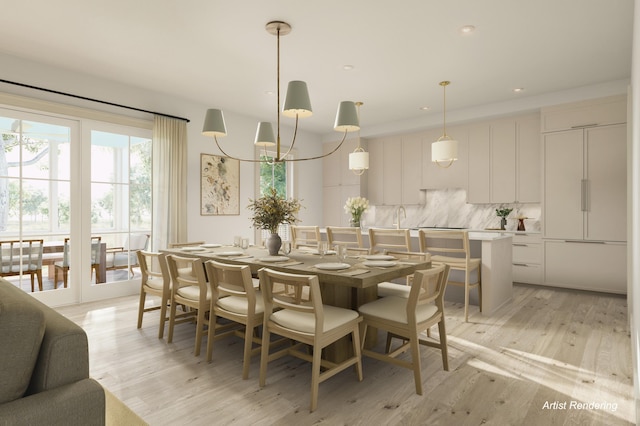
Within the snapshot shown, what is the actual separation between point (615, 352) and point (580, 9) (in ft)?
8.77

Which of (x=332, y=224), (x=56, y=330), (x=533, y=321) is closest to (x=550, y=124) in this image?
(x=533, y=321)

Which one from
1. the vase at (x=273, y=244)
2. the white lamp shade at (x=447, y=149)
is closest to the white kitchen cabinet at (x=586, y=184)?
the white lamp shade at (x=447, y=149)

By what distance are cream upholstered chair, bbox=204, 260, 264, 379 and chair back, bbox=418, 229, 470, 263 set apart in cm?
182

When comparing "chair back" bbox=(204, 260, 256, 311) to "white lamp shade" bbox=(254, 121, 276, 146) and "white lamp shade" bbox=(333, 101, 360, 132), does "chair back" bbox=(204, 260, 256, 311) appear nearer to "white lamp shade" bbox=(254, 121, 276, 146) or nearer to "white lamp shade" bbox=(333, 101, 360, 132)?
"white lamp shade" bbox=(333, 101, 360, 132)

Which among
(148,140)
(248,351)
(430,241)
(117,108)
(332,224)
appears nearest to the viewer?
(248,351)

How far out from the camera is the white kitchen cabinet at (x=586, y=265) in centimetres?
453

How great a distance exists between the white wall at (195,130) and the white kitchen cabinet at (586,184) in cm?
341

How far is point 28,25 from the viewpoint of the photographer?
10.2ft

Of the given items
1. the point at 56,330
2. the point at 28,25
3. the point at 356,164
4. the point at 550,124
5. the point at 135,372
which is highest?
the point at 28,25

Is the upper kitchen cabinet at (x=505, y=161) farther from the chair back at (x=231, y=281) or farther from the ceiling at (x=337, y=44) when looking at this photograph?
the chair back at (x=231, y=281)

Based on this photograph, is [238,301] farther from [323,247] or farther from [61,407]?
[61,407]

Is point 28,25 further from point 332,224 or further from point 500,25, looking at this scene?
point 332,224

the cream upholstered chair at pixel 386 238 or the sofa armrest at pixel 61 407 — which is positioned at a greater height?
the cream upholstered chair at pixel 386 238

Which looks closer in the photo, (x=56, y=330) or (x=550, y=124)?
(x=56, y=330)
